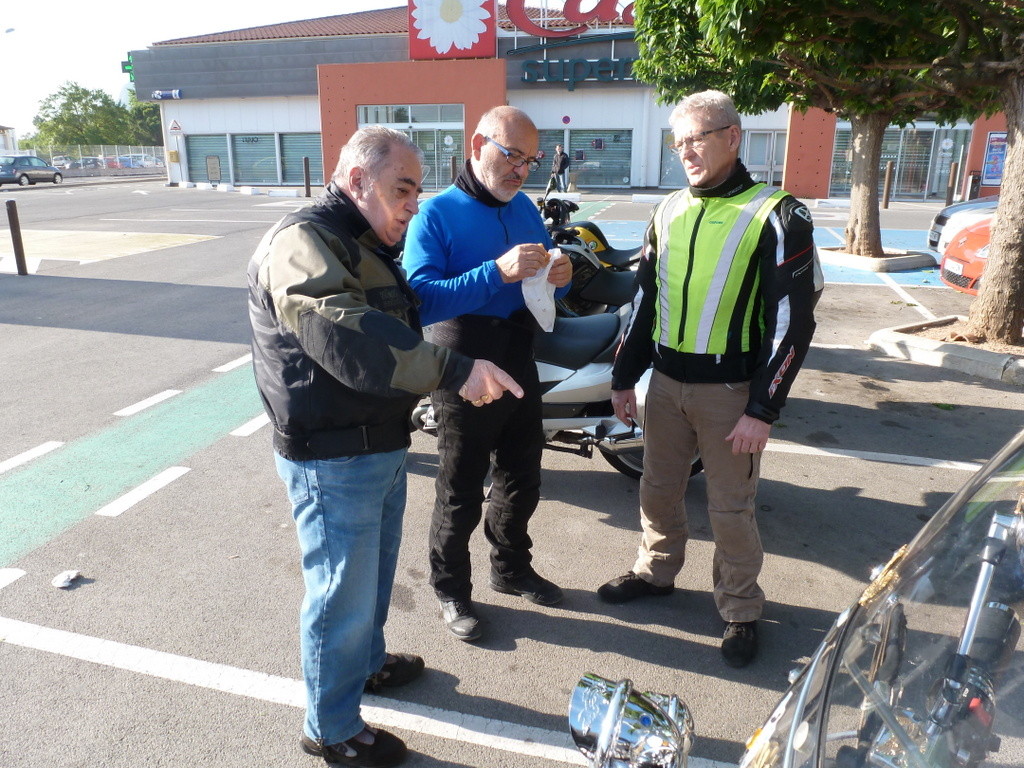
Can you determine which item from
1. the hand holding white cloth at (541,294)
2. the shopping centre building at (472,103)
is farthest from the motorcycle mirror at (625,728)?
the shopping centre building at (472,103)

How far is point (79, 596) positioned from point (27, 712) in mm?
743

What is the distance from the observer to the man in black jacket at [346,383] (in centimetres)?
186

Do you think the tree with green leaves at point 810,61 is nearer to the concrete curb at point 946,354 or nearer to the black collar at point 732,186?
the concrete curb at point 946,354

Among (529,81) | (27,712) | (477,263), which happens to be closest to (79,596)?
(27,712)

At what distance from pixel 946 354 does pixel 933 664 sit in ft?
22.2

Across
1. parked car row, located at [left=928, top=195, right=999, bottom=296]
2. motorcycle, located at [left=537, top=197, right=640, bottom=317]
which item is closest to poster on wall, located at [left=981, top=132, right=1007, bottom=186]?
parked car row, located at [left=928, top=195, right=999, bottom=296]

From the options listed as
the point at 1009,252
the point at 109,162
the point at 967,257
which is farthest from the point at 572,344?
the point at 109,162

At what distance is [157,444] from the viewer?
496 cm

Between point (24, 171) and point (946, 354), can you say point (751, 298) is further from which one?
point (24, 171)

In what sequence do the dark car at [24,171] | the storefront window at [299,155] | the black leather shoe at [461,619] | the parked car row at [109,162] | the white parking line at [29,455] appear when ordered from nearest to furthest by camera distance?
the black leather shoe at [461,619] → the white parking line at [29,455] → the storefront window at [299,155] → the dark car at [24,171] → the parked car row at [109,162]

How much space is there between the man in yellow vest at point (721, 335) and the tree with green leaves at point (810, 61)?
14.3 ft

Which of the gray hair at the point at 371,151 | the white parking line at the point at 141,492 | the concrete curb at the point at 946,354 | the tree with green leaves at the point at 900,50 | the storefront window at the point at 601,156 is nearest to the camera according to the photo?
the gray hair at the point at 371,151

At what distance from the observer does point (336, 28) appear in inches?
1383

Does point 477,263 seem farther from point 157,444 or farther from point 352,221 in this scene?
point 157,444
